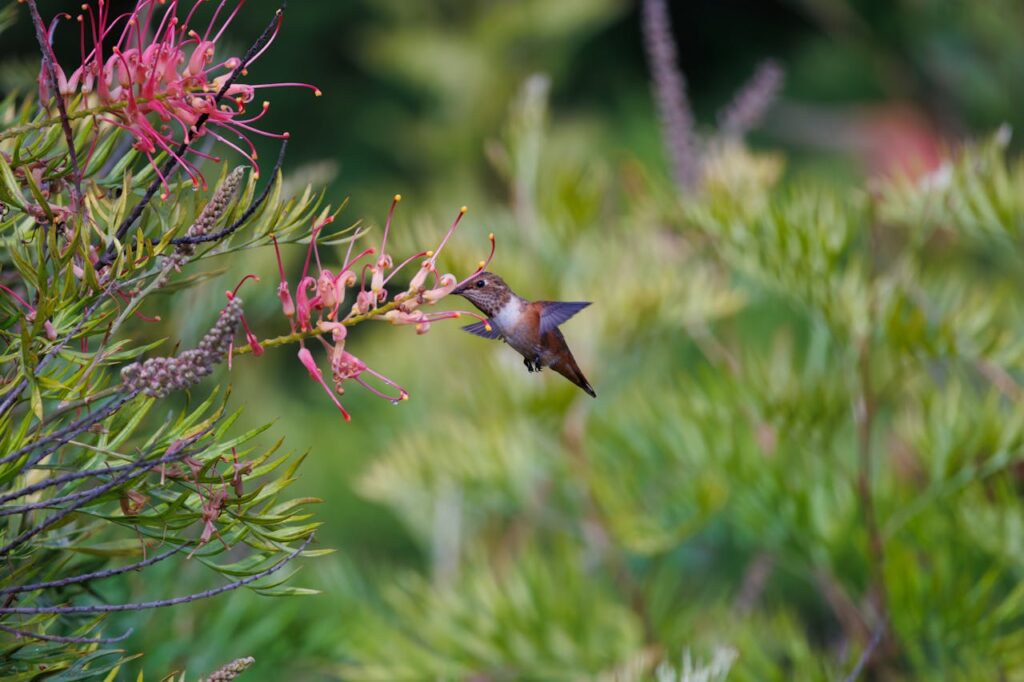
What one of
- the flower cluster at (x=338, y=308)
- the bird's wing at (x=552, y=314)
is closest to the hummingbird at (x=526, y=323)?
the bird's wing at (x=552, y=314)

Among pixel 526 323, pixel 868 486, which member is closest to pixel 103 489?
pixel 526 323

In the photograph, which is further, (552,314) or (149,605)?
(552,314)

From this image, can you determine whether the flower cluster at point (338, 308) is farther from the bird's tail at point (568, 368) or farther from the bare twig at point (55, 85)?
the bird's tail at point (568, 368)

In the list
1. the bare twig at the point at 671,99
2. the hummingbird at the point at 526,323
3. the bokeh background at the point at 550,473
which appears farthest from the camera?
the bare twig at the point at 671,99

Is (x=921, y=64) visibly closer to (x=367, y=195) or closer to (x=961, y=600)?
(x=367, y=195)

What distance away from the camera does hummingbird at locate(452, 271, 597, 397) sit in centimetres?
58

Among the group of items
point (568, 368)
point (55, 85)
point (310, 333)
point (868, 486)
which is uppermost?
point (55, 85)

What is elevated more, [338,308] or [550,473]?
[338,308]

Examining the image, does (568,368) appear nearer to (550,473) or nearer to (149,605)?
(149,605)

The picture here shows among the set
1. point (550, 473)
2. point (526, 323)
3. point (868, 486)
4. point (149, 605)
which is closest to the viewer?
point (149, 605)

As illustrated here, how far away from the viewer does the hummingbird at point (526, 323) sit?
0.58 metres

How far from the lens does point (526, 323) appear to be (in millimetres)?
640

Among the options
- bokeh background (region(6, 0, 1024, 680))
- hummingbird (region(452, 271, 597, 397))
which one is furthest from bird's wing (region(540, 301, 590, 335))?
bokeh background (region(6, 0, 1024, 680))

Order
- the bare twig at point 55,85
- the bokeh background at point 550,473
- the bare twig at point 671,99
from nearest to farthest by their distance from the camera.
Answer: the bare twig at point 55,85 < the bokeh background at point 550,473 < the bare twig at point 671,99
